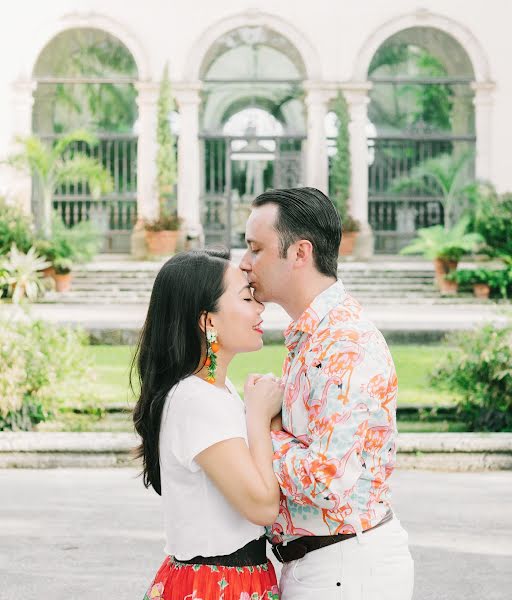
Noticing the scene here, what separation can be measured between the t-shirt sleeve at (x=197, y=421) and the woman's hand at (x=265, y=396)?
0.04m

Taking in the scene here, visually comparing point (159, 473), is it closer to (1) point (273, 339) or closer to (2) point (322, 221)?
(2) point (322, 221)

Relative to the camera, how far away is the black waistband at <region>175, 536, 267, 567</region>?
92.7 inches

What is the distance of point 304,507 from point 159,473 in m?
0.37

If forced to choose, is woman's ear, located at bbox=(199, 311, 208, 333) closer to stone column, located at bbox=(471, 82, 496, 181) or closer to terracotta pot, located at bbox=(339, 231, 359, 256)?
terracotta pot, located at bbox=(339, 231, 359, 256)

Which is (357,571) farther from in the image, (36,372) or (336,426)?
(36,372)

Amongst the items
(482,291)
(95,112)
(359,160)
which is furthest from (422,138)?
(95,112)

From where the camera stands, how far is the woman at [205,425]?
228 cm

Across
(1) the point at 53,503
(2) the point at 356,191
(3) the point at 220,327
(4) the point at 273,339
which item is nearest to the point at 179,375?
(3) the point at 220,327

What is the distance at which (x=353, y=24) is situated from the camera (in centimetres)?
→ 2291

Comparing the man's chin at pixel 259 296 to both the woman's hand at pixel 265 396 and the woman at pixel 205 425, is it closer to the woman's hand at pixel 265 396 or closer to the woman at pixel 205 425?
the woman at pixel 205 425

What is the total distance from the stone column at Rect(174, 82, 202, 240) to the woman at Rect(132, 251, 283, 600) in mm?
20334

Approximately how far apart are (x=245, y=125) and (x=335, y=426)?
88.4 feet

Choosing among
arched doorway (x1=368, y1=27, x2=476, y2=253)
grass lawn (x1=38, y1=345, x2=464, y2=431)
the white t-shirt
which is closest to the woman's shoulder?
the white t-shirt

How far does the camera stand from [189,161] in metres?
23.0
